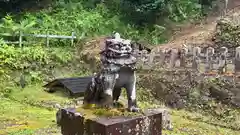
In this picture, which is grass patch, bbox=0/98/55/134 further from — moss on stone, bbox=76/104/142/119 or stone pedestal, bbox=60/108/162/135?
moss on stone, bbox=76/104/142/119

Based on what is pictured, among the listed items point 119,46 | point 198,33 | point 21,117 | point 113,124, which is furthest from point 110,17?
point 113,124

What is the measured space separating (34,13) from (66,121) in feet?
56.8

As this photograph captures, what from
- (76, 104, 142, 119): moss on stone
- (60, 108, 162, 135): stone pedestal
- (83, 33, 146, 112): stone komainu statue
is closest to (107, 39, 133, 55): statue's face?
(83, 33, 146, 112): stone komainu statue

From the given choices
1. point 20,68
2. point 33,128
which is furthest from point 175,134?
point 20,68

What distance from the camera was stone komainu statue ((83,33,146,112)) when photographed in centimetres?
661

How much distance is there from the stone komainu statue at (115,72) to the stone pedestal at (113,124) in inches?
12.9

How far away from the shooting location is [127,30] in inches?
879

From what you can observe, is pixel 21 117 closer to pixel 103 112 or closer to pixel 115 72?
pixel 103 112

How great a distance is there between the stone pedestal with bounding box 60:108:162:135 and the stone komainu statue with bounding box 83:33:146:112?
33cm

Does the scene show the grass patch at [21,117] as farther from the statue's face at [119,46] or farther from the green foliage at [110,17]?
the green foliage at [110,17]

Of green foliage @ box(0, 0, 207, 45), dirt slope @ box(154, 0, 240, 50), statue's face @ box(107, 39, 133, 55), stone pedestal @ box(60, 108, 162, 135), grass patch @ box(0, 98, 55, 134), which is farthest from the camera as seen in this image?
green foliage @ box(0, 0, 207, 45)

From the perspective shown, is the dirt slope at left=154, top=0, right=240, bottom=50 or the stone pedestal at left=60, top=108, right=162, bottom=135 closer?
the stone pedestal at left=60, top=108, right=162, bottom=135

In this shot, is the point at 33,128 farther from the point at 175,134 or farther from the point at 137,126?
the point at 137,126

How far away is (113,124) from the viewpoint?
6188mm
